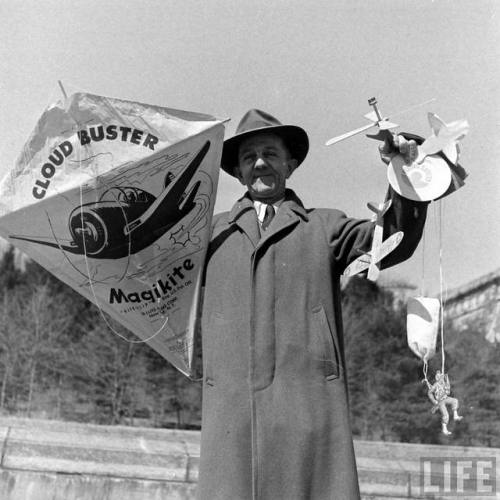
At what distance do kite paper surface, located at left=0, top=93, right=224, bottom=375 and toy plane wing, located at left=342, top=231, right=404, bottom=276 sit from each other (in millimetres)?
739

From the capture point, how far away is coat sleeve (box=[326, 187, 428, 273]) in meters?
2.62

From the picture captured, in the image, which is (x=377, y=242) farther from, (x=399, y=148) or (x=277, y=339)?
(x=277, y=339)

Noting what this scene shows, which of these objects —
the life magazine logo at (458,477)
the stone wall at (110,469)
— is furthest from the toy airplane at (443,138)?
the life magazine logo at (458,477)

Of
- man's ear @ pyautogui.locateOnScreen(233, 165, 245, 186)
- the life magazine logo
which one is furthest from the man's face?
the life magazine logo

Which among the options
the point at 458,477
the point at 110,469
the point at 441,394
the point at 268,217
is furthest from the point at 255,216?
the point at 458,477

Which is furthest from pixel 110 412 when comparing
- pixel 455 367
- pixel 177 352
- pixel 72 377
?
pixel 177 352

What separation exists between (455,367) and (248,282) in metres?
16.0

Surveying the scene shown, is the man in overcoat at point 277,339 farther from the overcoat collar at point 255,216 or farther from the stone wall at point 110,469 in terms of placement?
the stone wall at point 110,469

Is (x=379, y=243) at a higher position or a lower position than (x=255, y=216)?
lower

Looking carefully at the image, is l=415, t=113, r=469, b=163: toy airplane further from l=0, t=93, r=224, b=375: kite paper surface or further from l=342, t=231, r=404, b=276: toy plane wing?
l=0, t=93, r=224, b=375: kite paper surface

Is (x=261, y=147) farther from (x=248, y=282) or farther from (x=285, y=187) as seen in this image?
(x=248, y=282)

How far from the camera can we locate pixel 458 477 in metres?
4.98

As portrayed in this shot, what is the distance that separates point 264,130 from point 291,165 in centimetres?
25

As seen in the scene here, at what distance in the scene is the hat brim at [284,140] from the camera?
9.88ft
